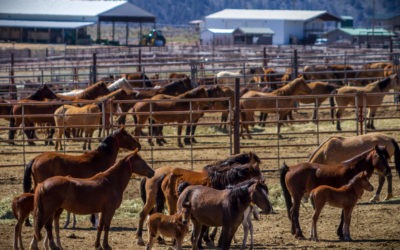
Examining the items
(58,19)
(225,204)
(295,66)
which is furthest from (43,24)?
(225,204)

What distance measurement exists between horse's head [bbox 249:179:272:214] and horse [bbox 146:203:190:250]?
713mm

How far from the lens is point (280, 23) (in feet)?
255

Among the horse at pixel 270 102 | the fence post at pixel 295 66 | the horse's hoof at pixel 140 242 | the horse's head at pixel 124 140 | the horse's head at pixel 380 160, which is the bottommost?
the horse's hoof at pixel 140 242

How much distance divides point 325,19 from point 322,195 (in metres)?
70.9

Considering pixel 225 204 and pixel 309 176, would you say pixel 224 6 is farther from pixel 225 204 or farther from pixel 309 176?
pixel 225 204

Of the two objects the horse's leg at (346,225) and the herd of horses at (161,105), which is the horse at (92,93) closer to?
the herd of horses at (161,105)

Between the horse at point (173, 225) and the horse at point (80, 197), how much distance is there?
24.7 inches

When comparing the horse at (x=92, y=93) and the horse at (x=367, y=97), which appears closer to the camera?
the horse at (x=367, y=97)

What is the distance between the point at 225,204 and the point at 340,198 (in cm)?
174

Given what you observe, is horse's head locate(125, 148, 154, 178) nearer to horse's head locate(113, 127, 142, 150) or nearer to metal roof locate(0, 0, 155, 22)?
horse's head locate(113, 127, 142, 150)

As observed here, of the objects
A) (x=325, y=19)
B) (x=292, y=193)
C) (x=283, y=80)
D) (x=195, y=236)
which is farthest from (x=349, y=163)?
(x=325, y=19)

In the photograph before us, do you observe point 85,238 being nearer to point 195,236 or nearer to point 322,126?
point 195,236

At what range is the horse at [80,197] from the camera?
27.3 feet

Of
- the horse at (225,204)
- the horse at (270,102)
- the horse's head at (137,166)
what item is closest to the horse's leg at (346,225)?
the horse at (225,204)
